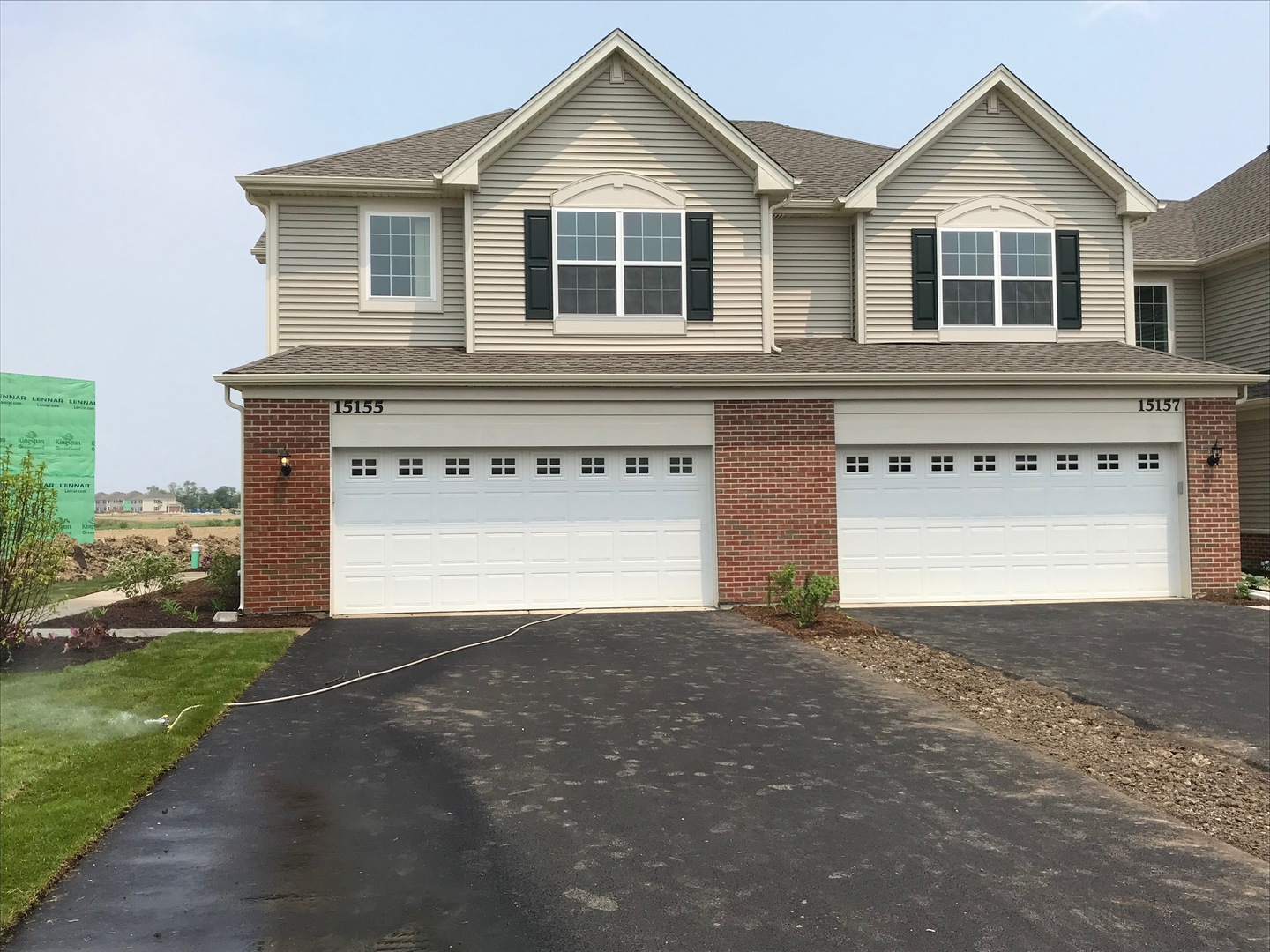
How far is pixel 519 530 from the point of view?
13172 millimetres

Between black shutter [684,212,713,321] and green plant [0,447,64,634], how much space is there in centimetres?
891

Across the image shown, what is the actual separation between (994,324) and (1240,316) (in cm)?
637

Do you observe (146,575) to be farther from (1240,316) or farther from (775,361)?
(1240,316)

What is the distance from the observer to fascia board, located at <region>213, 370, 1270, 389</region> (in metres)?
12.4

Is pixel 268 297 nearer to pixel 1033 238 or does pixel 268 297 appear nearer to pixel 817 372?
→ pixel 817 372

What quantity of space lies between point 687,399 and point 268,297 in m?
6.71

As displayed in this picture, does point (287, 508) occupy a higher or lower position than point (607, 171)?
lower

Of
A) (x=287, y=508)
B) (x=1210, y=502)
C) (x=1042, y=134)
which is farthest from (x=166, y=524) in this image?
(x=1210, y=502)

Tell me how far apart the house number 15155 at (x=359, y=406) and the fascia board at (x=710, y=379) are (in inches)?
10.3

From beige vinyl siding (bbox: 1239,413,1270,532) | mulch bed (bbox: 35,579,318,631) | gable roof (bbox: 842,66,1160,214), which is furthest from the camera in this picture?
beige vinyl siding (bbox: 1239,413,1270,532)

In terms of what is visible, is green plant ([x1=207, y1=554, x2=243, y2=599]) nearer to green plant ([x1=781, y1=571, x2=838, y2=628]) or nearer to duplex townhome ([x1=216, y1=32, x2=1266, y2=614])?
duplex townhome ([x1=216, y1=32, x2=1266, y2=614])

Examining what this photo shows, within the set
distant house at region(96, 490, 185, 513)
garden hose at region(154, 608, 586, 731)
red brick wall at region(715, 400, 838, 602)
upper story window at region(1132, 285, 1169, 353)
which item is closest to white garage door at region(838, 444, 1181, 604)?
red brick wall at region(715, 400, 838, 602)

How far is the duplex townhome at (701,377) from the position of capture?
12.9 m

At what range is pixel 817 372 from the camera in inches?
520
